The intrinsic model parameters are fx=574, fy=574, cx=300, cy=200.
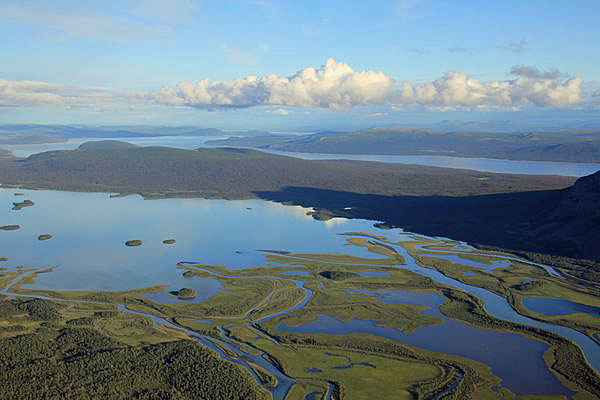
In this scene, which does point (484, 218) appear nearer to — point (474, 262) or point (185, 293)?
point (474, 262)

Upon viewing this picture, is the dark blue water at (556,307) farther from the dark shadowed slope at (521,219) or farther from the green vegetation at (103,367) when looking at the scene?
the green vegetation at (103,367)

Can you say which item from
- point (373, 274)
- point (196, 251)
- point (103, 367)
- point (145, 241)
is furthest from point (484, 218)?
point (103, 367)

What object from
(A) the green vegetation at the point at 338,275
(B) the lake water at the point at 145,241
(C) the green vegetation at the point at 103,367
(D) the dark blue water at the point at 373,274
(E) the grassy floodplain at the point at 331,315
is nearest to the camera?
(C) the green vegetation at the point at 103,367

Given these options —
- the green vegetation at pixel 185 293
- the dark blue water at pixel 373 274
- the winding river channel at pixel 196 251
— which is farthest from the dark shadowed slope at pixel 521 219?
the green vegetation at pixel 185 293

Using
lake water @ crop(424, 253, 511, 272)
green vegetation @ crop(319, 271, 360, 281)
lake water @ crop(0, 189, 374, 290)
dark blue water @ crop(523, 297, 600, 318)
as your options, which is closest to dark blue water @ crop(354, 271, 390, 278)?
green vegetation @ crop(319, 271, 360, 281)

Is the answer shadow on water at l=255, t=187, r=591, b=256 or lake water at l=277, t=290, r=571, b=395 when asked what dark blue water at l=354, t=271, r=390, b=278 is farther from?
shadow on water at l=255, t=187, r=591, b=256

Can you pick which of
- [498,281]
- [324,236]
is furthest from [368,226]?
[498,281]

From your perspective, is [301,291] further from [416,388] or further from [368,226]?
[368,226]
